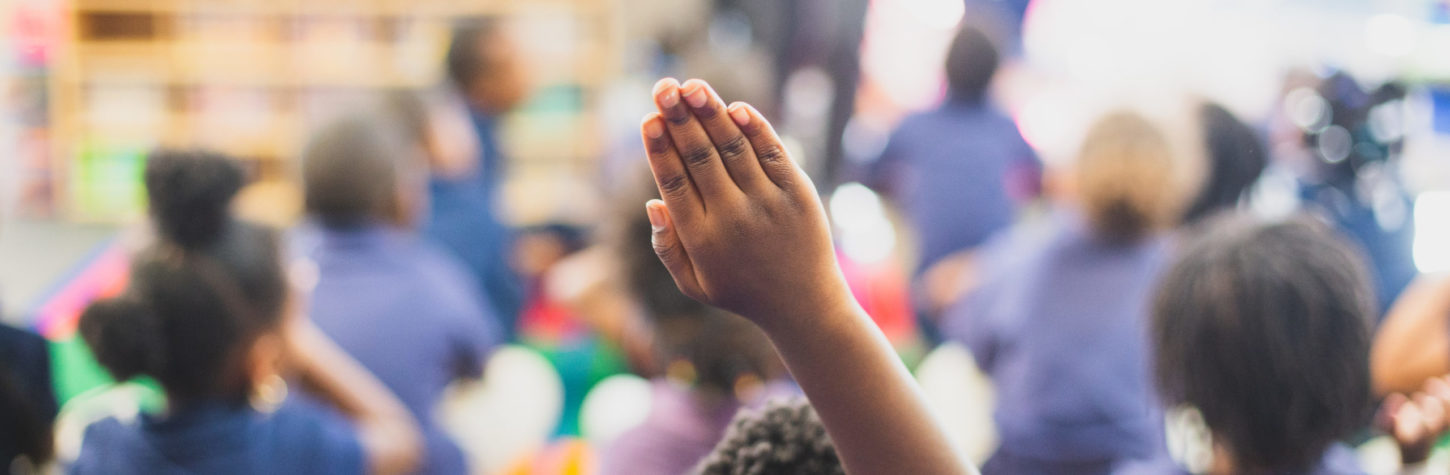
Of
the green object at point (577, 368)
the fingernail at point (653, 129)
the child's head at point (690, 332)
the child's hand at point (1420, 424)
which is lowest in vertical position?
the child's hand at point (1420, 424)

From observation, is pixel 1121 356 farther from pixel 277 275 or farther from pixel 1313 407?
pixel 277 275

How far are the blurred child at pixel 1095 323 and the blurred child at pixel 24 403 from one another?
1.53 meters

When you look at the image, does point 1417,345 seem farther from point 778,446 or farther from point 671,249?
point 671,249

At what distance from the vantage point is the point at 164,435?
3.91 feet

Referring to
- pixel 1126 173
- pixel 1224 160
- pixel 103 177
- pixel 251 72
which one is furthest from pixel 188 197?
pixel 103 177

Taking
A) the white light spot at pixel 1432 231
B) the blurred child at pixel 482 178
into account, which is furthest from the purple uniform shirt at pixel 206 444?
the white light spot at pixel 1432 231

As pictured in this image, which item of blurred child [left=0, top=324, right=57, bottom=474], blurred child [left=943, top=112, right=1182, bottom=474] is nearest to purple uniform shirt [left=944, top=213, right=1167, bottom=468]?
blurred child [left=943, top=112, right=1182, bottom=474]

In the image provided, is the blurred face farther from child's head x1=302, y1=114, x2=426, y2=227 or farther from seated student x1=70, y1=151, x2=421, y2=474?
seated student x1=70, y1=151, x2=421, y2=474

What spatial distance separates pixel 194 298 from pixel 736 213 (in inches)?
38.5

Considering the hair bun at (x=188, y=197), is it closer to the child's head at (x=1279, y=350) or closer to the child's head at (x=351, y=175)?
the child's head at (x=351, y=175)

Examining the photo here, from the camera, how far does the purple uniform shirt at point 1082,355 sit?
1.73 m

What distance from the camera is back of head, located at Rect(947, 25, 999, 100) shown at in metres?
3.14

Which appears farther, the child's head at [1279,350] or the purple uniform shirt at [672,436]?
the purple uniform shirt at [672,436]

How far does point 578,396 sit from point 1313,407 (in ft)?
6.54
